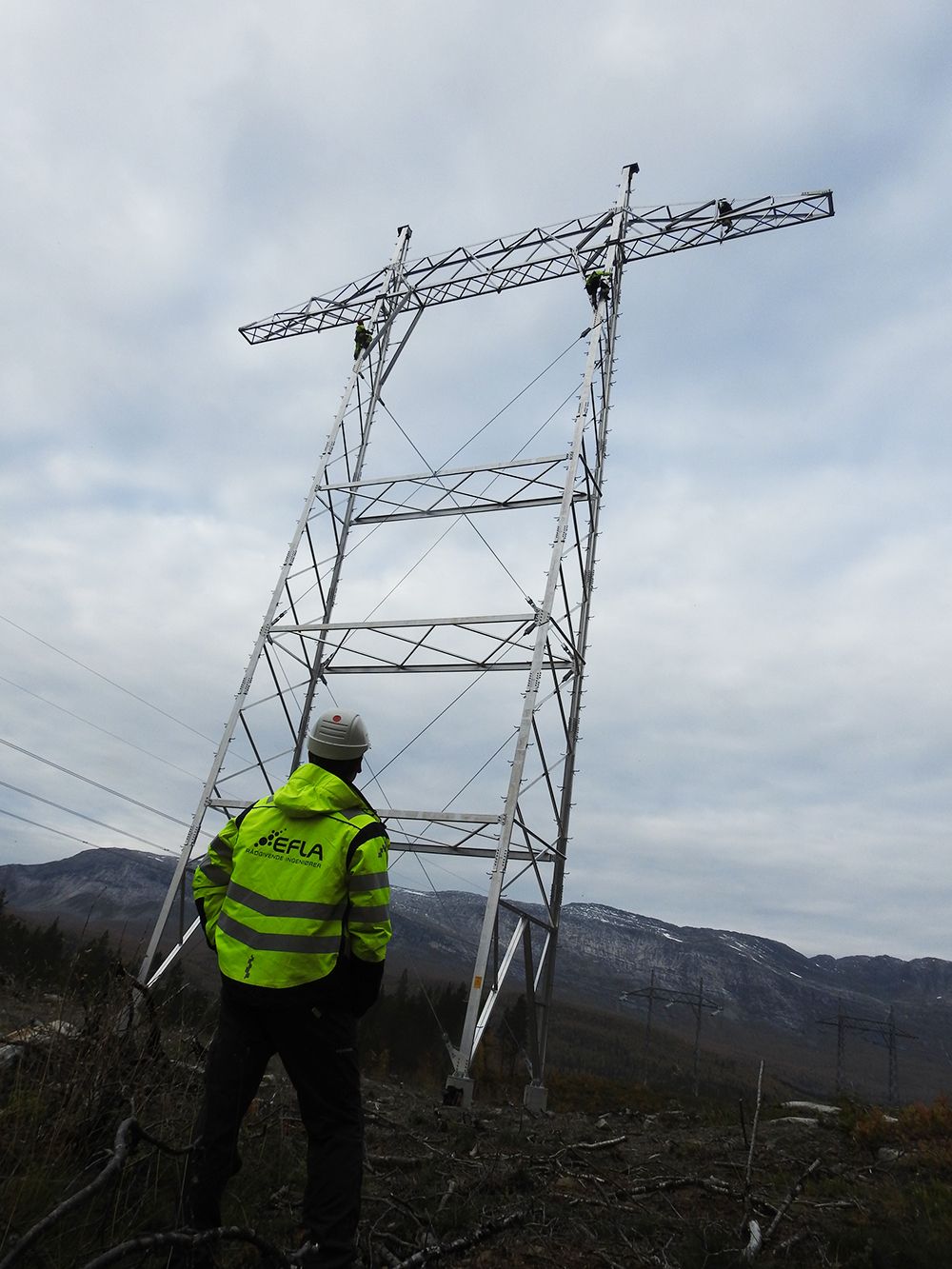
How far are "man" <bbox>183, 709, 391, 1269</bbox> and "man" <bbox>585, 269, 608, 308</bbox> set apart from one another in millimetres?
11529

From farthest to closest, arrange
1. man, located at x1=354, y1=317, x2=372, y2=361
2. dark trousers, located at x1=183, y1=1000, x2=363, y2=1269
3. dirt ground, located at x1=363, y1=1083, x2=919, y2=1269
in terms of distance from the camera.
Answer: man, located at x1=354, y1=317, x2=372, y2=361, dirt ground, located at x1=363, y1=1083, x2=919, y2=1269, dark trousers, located at x1=183, y1=1000, x2=363, y2=1269

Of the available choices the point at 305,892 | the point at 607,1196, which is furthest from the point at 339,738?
the point at 607,1196

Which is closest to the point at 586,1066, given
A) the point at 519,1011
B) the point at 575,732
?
the point at 519,1011

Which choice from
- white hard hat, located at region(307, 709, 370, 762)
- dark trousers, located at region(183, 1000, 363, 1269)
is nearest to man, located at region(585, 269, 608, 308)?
white hard hat, located at region(307, 709, 370, 762)

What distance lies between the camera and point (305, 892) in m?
3.08

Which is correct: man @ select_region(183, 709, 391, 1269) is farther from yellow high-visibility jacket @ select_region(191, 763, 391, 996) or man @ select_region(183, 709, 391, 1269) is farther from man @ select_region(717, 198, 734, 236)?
man @ select_region(717, 198, 734, 236)

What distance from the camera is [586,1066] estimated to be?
211 ft

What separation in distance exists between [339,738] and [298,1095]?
1.38m

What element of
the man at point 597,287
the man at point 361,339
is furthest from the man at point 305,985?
the man at point 361,339

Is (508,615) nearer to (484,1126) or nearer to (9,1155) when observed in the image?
(484,1126)

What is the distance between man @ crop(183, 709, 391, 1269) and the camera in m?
3.00

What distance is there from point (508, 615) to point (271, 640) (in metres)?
3.88

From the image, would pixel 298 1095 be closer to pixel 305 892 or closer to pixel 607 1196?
pixel 305 892

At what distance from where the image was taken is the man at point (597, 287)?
1287cm
